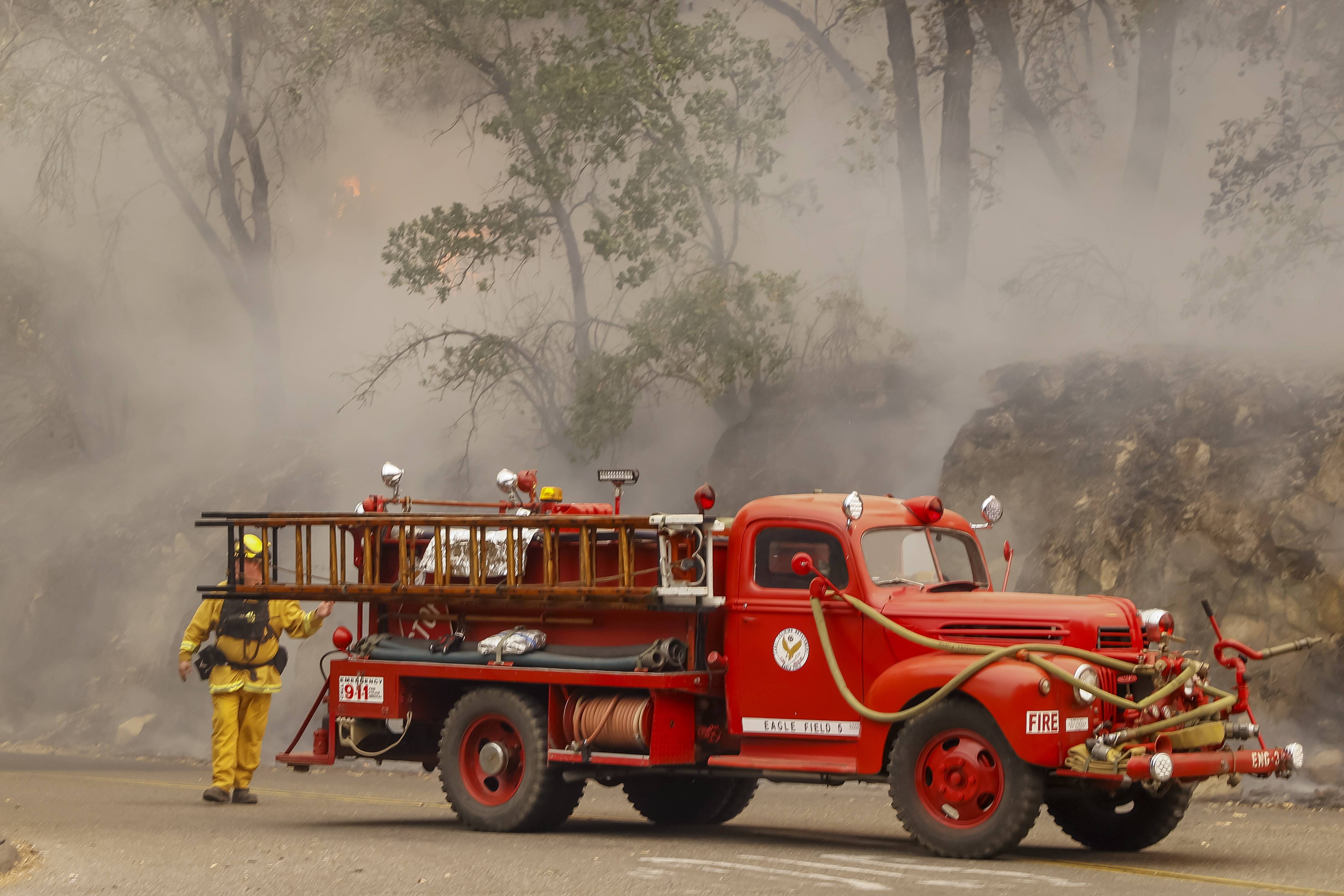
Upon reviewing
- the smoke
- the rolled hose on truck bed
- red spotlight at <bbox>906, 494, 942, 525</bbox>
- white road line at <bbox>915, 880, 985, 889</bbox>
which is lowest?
white road line at <bbox>915, 880, 985, 889</bbox>

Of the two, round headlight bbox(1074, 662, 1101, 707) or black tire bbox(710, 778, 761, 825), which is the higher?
round headlight bbox(1074, 662, 1101, 707)

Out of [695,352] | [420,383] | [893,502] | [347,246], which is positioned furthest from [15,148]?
[893,502]

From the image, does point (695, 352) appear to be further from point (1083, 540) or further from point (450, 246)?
point (1083, 540)

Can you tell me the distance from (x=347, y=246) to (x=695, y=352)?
10.6 meters

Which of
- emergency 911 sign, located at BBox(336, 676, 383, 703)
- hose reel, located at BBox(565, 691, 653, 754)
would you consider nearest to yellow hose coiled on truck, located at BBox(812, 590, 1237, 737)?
hose reel, located at BBox(565, 691, 653, 754)

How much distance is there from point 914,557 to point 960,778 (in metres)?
1.66

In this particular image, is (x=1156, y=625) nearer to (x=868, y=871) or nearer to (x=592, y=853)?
(x=868, y=871)

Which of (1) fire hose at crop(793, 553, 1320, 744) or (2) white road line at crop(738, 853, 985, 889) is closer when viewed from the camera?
(2) white road line at crop(738, 853, 985, 889)

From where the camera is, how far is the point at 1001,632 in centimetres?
928

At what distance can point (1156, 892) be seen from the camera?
25.7 feet

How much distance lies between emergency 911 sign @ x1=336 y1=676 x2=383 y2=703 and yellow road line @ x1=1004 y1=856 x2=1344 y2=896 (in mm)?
4668

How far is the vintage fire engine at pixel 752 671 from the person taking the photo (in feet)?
29.5

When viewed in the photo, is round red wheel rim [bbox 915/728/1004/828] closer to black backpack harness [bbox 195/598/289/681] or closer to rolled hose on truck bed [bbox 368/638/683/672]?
rolled hose on truck bed [bbox 368/638/683/672]

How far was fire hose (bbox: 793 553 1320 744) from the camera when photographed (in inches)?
346
